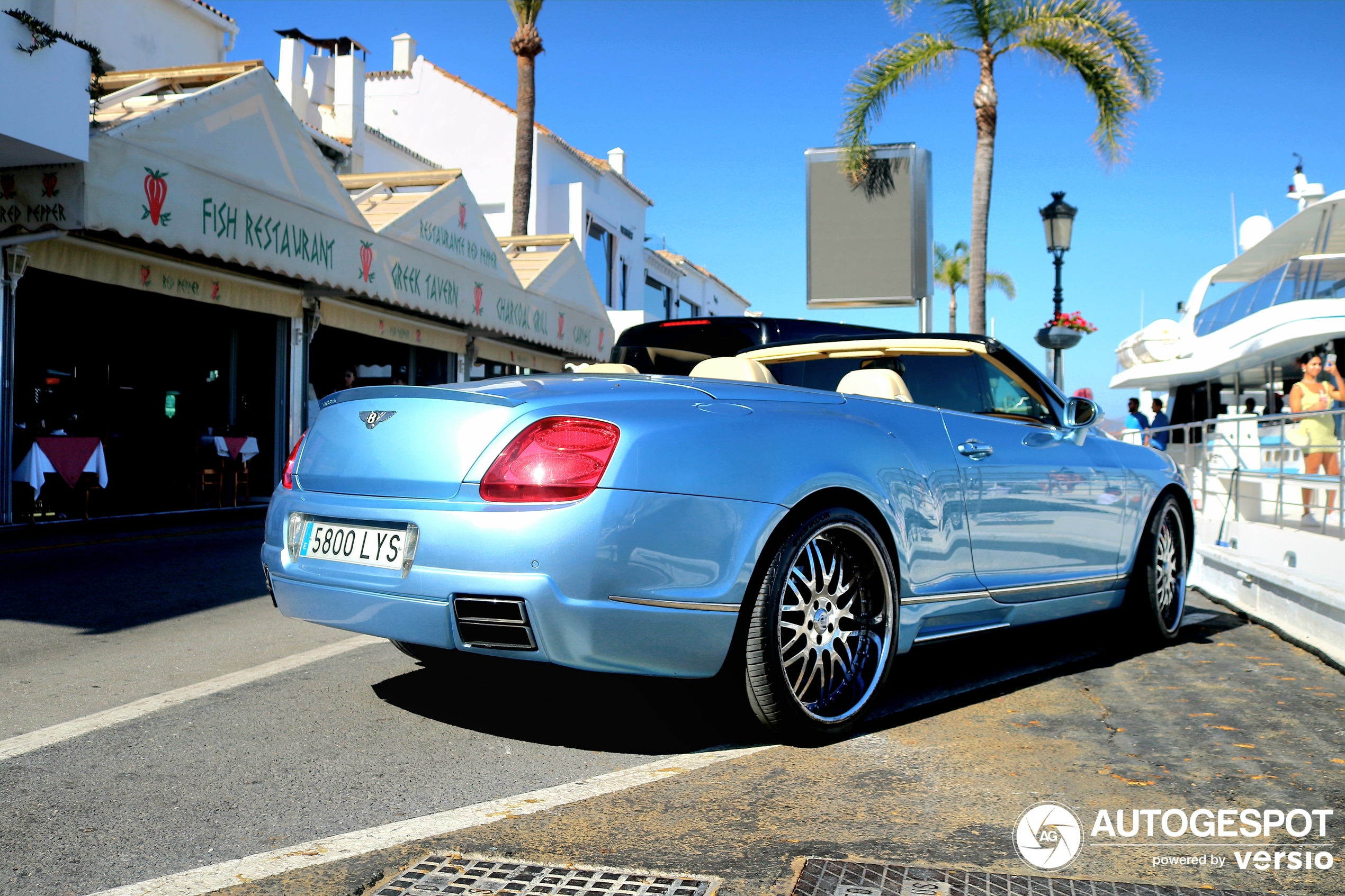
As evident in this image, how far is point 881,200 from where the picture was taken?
1142cm

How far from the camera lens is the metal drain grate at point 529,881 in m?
2.28

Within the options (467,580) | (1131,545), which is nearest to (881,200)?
(1131,545)

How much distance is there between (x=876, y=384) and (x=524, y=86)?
2049 cm

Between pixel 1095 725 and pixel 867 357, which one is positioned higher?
pixel 867 357

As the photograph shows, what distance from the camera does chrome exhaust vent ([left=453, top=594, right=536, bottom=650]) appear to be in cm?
305

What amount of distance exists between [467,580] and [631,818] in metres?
0.81

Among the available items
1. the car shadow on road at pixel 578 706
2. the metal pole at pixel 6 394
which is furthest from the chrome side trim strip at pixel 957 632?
the metal pole at pixel 6 394

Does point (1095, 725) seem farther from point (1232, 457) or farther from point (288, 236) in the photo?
point (288, 236)

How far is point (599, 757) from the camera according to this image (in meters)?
3.33

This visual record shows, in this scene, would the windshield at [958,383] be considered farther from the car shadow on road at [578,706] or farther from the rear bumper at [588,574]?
the rear bumper at [588,574]

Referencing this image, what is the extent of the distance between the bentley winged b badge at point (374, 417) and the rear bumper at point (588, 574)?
1.00 ft

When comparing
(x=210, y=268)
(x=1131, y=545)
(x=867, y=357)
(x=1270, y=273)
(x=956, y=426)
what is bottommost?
(x=1131, y=545)

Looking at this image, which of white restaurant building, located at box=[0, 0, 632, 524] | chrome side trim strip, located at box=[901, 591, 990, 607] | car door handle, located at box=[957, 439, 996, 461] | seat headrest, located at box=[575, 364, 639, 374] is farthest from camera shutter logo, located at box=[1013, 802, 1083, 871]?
white restaurant building, located at box=[0, 0, 632, 524]

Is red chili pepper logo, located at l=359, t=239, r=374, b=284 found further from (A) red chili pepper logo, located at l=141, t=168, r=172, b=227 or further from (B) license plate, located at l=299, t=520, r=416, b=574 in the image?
(B) license plate, located at l=299, t=520, r=416, b=574
